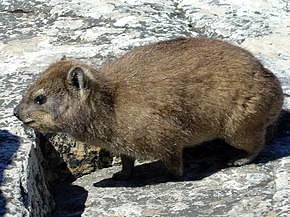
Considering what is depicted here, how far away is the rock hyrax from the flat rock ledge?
0.25 meters

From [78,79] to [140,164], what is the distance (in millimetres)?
935

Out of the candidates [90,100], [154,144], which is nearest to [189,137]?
[154,144]

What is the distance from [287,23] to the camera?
24.7 feet

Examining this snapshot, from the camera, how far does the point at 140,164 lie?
6.13 meters

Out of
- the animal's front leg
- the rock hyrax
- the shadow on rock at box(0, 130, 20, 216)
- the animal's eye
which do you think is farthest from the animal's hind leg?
the shadow on rock at box(0, 130, 20, 216)

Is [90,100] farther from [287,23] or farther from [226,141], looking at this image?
[287,23]

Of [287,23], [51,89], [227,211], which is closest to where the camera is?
[227,211]

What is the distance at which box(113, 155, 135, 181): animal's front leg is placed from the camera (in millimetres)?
5777

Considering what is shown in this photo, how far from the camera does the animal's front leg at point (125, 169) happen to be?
227 inches

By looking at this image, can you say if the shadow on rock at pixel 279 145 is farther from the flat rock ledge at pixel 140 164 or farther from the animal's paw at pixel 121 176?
the animal's paw at pixel 121 176

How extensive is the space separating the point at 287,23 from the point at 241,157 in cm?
204

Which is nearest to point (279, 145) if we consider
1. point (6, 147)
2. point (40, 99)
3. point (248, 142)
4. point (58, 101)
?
point (248, 142)

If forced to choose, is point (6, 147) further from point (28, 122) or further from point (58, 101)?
point (58, 101)

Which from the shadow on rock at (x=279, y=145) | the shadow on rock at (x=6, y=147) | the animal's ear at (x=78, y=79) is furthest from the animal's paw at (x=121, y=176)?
the shadow on rock at (x=279, y=145)
